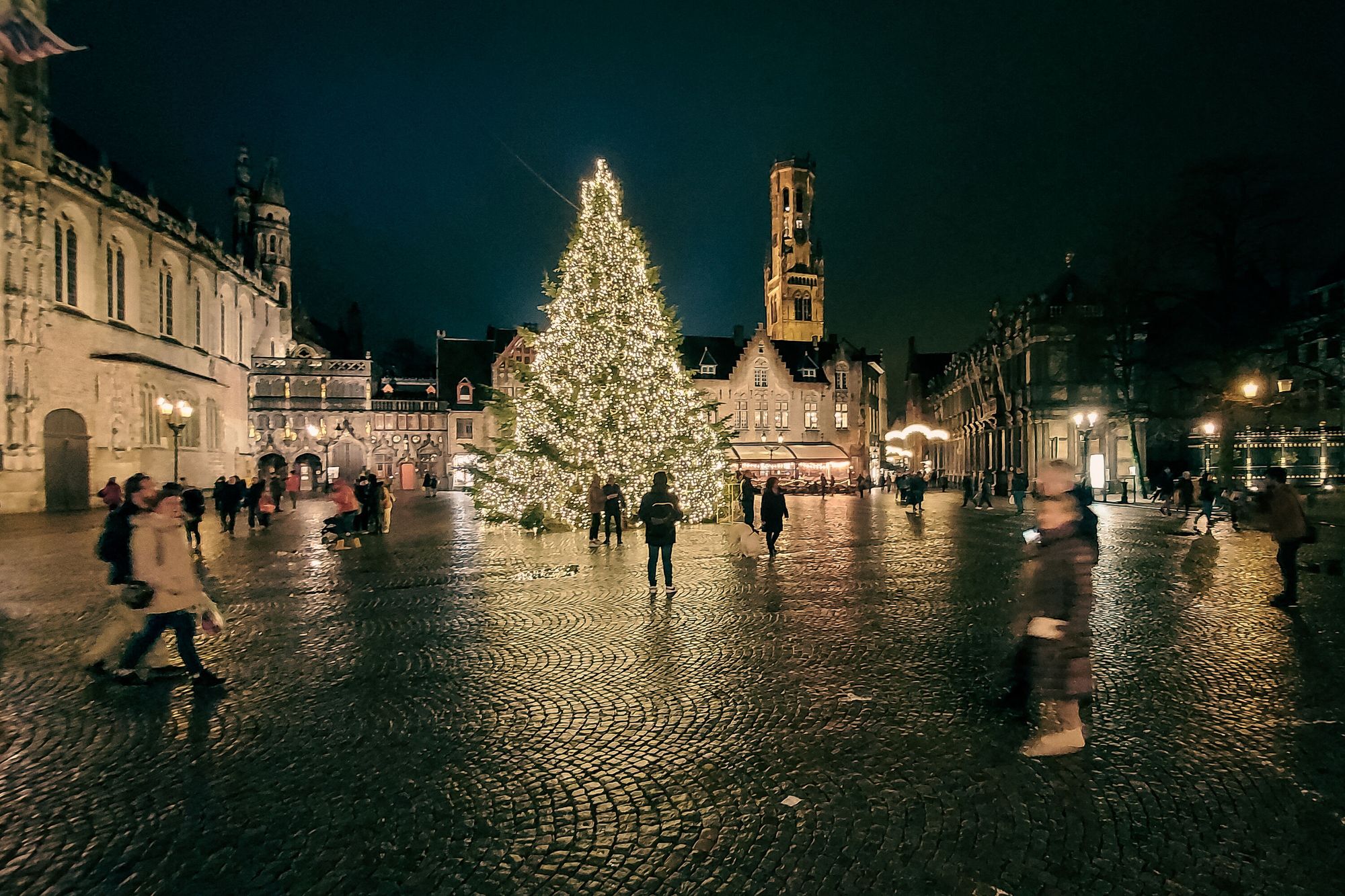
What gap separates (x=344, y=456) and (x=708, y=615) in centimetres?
6208

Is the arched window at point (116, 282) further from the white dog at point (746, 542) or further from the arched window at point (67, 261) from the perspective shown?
the white dog at point (746, 542)

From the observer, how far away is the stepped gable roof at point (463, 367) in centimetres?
6575

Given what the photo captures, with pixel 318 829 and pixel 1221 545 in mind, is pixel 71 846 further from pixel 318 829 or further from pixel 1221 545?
pixel 1221 545

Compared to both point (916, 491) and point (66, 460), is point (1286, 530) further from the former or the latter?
point (66, 460)

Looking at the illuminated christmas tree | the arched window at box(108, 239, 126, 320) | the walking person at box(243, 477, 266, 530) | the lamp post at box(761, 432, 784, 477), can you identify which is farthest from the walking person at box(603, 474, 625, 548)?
the lamp post at box(761, 432, 784, 477)

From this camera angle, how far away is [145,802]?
4.23 metres

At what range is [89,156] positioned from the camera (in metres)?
37.1

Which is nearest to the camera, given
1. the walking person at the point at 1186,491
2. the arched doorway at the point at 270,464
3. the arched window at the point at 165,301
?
the walking person at the point at 1186,491

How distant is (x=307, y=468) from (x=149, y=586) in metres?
63.9

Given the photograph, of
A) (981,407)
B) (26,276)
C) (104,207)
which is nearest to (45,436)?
(26,276)

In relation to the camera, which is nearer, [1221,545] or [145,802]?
[145,802]

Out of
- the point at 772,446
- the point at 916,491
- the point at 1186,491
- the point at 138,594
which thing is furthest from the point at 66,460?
the point at 1186,491

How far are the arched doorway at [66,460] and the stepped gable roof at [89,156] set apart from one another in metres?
11.8

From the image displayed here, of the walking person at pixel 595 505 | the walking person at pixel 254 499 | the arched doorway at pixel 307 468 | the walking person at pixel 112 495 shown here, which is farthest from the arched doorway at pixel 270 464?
the walking person at pixel 595 505
